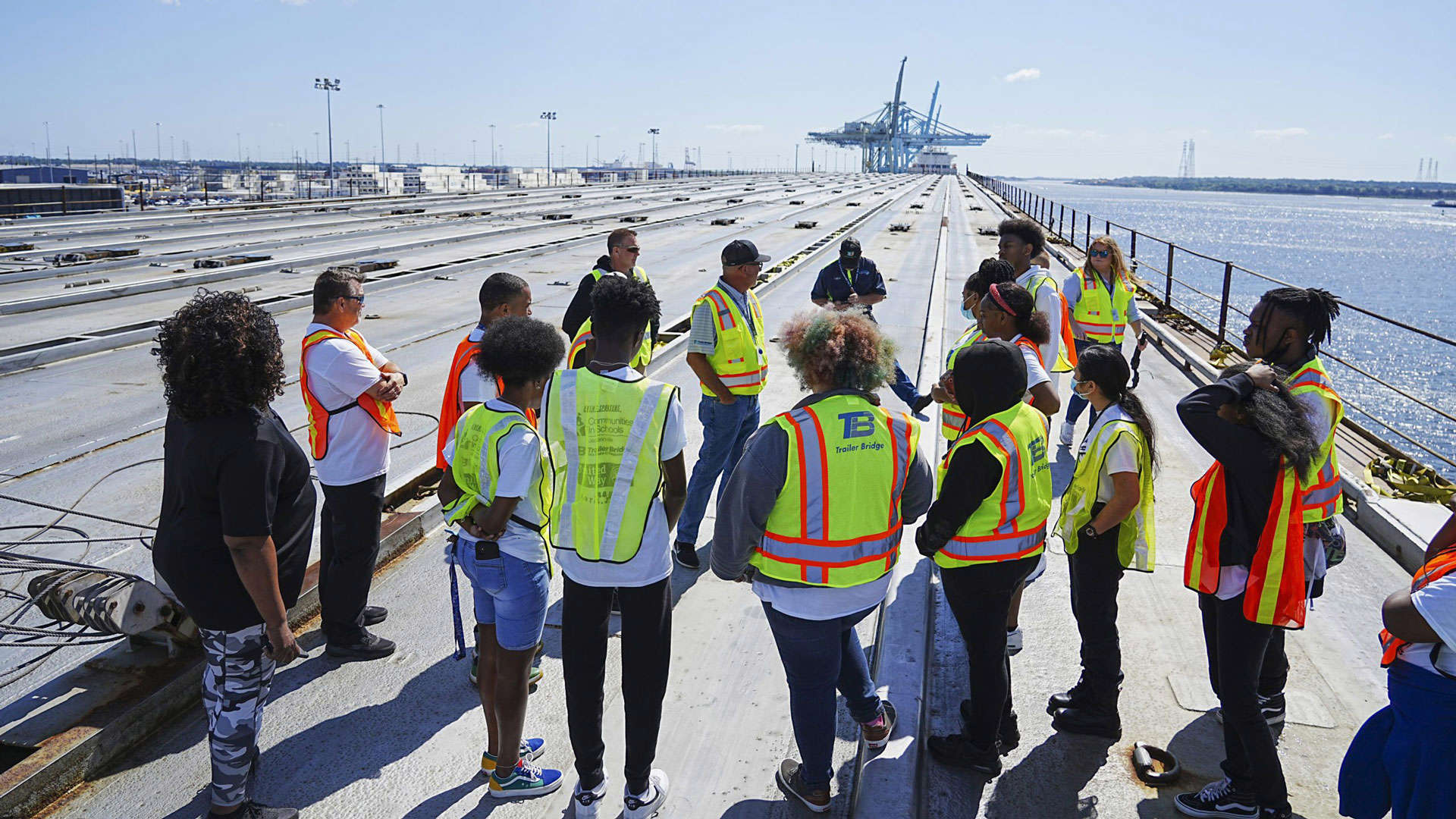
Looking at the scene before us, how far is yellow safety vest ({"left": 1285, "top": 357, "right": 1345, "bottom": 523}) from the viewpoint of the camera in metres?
3.89

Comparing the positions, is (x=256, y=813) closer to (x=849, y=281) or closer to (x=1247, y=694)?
(x=1247, y=694)

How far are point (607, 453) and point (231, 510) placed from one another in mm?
1210

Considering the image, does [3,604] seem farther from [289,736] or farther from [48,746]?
[289,736]

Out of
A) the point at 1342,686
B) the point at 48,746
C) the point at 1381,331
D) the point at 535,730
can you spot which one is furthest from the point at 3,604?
the point at 1381,331

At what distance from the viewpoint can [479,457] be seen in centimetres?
336

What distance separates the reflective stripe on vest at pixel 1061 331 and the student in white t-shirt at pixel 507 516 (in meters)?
3.54

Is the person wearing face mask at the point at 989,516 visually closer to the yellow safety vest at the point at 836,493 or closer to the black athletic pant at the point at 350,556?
the yellow safety vest at the point at 836,493

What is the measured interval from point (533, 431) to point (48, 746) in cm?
231

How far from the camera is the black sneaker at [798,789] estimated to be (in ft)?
11.5

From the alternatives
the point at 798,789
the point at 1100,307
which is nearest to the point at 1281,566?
the point at 798,789

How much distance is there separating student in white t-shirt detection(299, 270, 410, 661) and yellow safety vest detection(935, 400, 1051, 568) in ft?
8.90

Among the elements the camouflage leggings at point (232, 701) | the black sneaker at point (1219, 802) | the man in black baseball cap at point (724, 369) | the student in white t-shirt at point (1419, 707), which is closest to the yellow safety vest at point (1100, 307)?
the man in black baseball cap at point (724, 369)

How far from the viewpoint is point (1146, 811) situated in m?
3.63

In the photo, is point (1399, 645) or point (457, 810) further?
point (457, 810)
